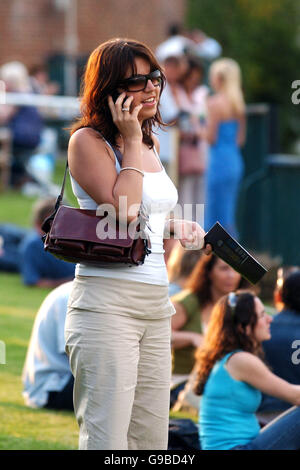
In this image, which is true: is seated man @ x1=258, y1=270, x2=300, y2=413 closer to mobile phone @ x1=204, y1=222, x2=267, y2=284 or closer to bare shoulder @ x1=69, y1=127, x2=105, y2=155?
mobile phone @ x1=204, y1=222, x2=267, y2=284

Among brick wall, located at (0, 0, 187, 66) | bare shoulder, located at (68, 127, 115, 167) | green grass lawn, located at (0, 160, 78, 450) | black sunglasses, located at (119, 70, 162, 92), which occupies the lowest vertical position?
green grass lawn, located at (0, 160, 78, 450)

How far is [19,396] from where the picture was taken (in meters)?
5.56

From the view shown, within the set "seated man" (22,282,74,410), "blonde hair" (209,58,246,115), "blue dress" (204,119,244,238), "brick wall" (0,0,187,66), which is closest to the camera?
"seated man" (22,282,74,410)

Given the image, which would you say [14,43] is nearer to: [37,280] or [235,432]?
[37,280]

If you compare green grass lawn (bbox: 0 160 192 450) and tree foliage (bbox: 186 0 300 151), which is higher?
tree foliage (bbox: 186 0 300 151)

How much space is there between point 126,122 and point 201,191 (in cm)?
776

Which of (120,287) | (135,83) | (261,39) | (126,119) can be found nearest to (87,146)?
(126,119)

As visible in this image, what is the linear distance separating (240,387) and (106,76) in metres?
1.78

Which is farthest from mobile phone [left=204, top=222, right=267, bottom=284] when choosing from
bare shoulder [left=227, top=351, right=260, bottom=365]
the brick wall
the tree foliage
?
the tree foliage

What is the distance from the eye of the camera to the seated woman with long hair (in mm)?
4059

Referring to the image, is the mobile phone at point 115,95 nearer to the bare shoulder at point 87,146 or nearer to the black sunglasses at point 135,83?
the black sunglasses at point 135,83

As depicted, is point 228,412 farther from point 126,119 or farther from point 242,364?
point 126,119

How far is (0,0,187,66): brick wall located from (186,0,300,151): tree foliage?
10.0ft

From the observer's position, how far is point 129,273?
9.71ft
